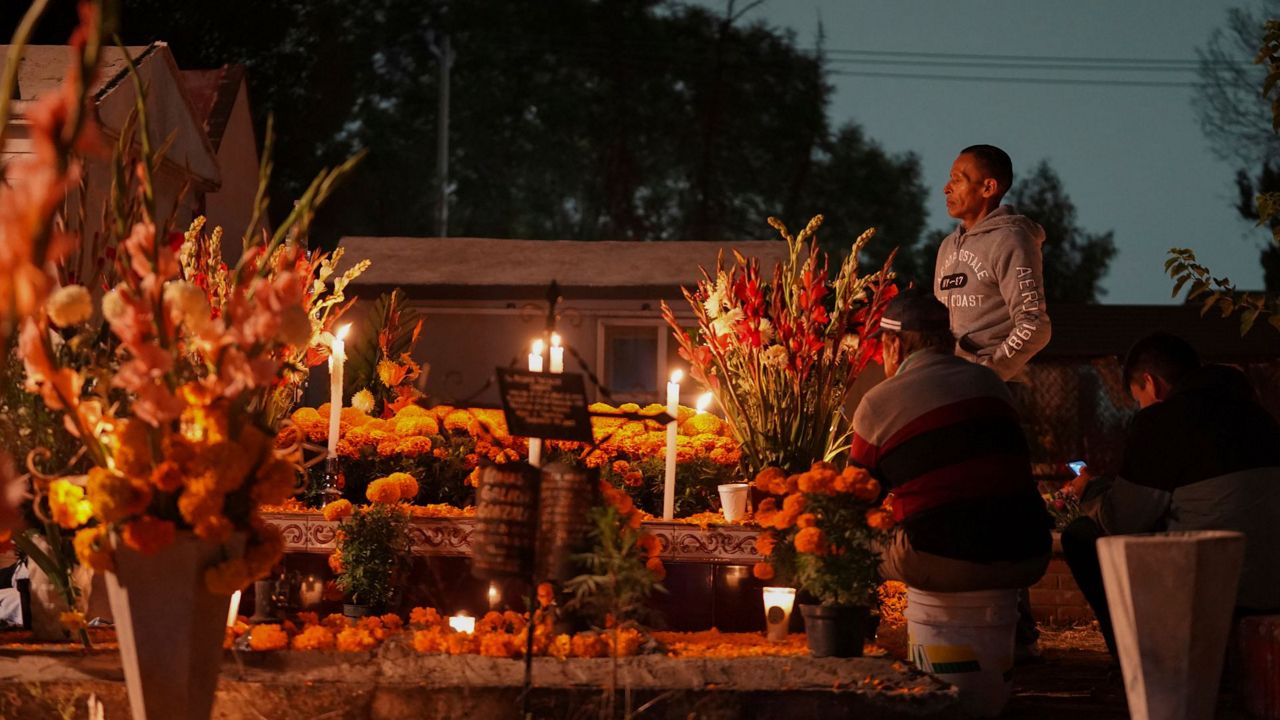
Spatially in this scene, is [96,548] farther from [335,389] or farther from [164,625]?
[335,389]

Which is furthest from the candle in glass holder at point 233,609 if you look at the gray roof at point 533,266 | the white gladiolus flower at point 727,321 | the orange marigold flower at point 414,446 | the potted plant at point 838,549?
the gray roof at point 533,266

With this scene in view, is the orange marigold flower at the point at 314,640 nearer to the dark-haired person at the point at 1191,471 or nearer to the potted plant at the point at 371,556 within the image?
the potted plant at the point at 371,556

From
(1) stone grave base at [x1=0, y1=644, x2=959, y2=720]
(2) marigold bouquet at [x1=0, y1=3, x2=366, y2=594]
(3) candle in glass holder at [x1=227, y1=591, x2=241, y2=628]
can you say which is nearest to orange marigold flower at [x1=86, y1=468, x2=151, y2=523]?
(2) marigold bouquet at [x1=0, y1=3, x2=366, y2=594]

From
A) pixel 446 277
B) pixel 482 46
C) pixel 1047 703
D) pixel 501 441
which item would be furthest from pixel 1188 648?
pixel 482 46

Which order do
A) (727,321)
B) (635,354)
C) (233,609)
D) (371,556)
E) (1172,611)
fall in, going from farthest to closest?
(635,354), (727,321), (371,556), (233,609), (1172,611)

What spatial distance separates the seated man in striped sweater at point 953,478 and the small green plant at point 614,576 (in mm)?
937

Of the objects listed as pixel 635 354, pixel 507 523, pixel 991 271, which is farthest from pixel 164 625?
pixel 635 354

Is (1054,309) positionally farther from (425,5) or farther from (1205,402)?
(425,5)

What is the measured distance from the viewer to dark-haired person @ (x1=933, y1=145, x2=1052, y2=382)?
5.10 m

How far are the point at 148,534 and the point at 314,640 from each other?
4.31 feet

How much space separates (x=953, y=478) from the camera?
4316mm

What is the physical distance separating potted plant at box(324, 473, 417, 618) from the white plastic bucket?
1.82 metres

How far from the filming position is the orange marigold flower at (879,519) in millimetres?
4074

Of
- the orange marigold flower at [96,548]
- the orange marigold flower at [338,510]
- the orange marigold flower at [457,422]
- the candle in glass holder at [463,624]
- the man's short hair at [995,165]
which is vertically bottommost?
the candle in glass holder at [463,624]
